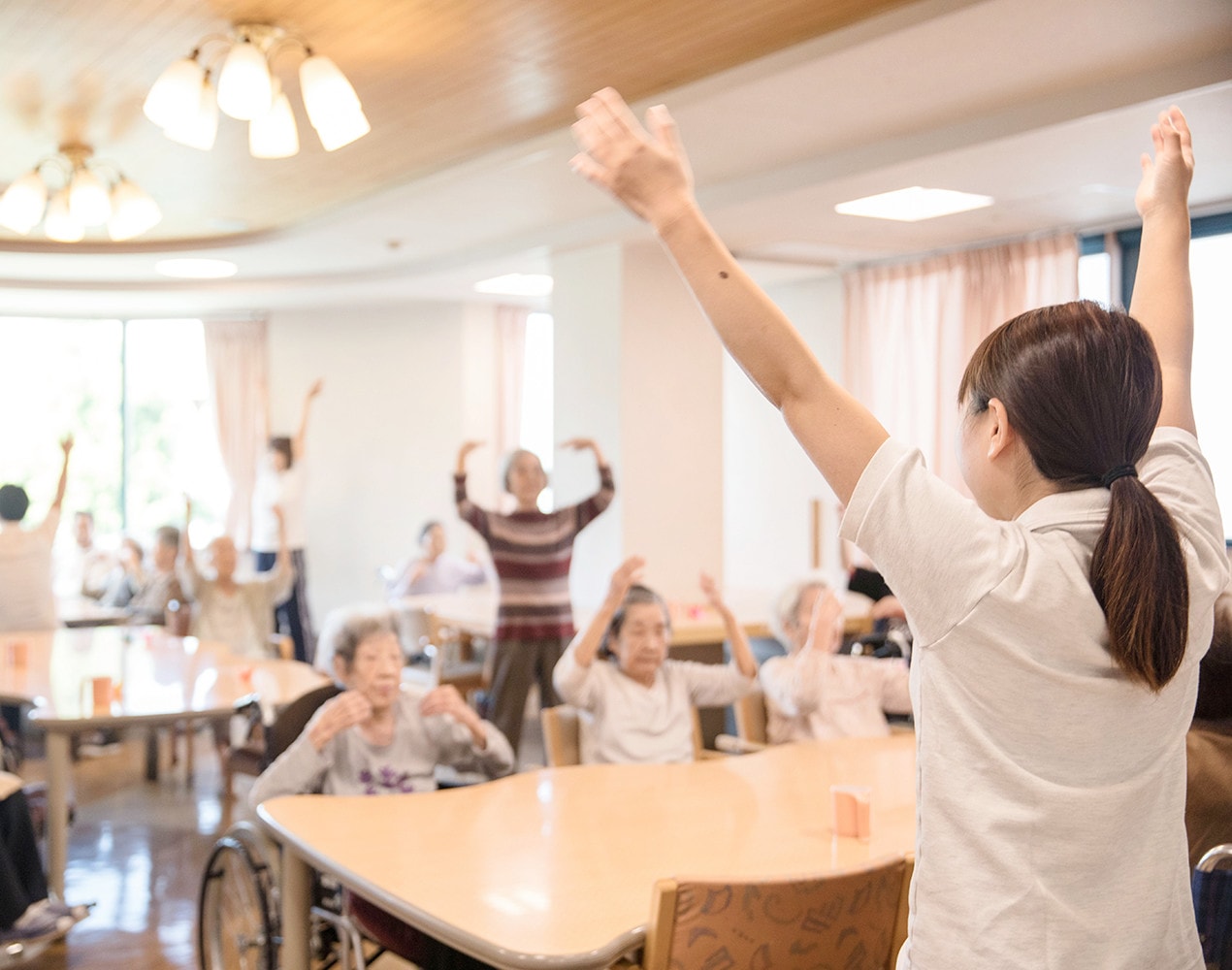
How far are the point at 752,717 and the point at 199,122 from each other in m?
2.57

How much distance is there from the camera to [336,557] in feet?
32.2

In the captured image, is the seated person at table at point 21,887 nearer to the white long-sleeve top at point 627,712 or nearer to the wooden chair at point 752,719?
the white long-sleeve top at point 627,712

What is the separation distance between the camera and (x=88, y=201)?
518 centimetres

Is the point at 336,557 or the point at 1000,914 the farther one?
the point at 336,557

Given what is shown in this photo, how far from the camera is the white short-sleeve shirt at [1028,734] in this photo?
1046mm

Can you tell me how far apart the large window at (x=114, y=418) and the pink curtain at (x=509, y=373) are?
238cm

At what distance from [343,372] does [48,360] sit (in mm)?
2503

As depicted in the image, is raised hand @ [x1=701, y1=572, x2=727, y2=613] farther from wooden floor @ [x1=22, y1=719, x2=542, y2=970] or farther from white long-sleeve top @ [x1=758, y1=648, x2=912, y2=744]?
wooden floor @ [x1=22, y1=719, x2=542, y2=970]

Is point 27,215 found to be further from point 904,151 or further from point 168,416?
point 168,416

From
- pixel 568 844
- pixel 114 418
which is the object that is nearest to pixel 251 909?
pixel 568 844

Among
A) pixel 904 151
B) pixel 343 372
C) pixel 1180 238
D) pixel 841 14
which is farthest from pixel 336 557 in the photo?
pixel 1180 238

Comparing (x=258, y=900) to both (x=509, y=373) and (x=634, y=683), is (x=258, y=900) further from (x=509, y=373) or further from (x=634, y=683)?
(x=509, y=373)

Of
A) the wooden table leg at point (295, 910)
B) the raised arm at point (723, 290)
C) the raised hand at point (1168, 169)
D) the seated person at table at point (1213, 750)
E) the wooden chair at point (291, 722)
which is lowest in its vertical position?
the wooden table leg at point (295, 910)

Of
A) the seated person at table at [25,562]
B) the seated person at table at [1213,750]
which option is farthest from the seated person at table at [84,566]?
the seated person at table at [1213,750]
